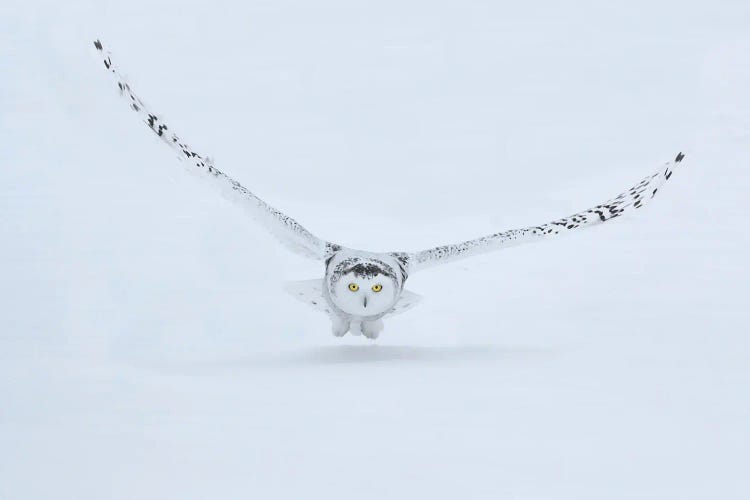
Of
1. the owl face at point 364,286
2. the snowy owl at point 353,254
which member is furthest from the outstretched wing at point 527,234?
the owl face at point 364,286

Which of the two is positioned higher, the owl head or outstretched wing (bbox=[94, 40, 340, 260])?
outstretched wing (bbox=[94, 40, 340, 260])

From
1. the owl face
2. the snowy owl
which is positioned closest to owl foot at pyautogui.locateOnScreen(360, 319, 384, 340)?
the snowy owl

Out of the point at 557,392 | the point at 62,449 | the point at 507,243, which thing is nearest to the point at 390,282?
the point at 507,243

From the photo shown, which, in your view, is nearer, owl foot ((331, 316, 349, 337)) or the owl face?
the owl face

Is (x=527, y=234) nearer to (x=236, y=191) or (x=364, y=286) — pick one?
(x=364, y=286)

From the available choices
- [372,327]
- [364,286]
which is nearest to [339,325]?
[372,327]

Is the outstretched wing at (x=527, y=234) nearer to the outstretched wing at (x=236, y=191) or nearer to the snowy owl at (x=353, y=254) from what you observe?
the snowy owl at (x=353, y=254)

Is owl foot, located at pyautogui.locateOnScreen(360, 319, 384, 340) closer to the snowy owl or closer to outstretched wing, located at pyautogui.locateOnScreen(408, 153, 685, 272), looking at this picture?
the snowy owl
